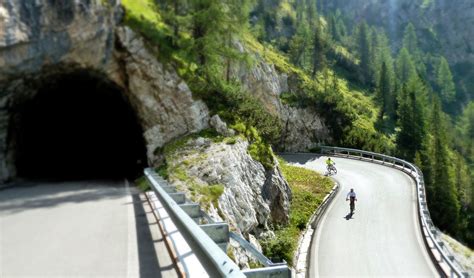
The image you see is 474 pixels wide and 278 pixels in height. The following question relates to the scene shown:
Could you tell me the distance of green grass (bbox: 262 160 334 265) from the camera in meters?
17.8

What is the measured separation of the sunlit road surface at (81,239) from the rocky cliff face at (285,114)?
38.4 m

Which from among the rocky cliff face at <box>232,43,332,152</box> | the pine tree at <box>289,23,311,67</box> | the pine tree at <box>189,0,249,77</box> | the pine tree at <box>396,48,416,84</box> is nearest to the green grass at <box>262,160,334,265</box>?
the pine tree at <box>189,0,249,77</box>

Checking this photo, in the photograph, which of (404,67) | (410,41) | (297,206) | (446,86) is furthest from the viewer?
(410,41)

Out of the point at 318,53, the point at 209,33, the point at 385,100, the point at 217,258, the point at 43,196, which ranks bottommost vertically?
the point at 43,196

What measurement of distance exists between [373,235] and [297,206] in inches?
291

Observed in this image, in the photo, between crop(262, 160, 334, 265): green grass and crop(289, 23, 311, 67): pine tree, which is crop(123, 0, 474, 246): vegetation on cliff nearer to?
crop(289, 23, 311, 67): pine tree

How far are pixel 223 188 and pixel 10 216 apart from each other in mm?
7479

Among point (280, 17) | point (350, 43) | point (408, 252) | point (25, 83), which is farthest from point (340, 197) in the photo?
point (350, 43)

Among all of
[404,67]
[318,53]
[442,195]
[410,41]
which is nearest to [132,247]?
[442,195]

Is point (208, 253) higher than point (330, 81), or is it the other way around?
point (330, 81)

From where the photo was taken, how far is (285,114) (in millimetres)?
55312

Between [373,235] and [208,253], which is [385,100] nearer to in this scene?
[373,235]

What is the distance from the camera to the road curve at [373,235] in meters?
16.2

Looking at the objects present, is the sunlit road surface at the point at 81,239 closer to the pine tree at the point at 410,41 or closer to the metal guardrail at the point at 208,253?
the metal guardrail at the point at 208,253
